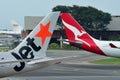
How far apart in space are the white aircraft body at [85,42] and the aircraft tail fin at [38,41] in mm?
21218

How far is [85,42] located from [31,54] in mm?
22671

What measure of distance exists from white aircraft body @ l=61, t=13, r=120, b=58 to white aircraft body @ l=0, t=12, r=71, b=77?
21268 millimetres

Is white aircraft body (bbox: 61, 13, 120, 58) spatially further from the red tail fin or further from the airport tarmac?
the airport tarmac

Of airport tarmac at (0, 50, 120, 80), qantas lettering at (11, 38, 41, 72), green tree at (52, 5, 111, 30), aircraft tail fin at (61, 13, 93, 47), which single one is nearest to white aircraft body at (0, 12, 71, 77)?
qantas lettering at (11, 38, 41, 72)

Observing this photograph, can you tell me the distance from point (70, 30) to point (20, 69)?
23.7 metres

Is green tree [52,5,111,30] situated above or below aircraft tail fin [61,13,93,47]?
above

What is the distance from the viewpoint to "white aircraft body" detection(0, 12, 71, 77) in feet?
75.6

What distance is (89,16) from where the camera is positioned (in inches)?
4427

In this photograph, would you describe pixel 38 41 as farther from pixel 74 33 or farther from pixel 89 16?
pixel 89 16

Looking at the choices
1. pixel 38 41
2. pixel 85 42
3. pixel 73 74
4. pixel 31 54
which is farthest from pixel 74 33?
pixel 31 54

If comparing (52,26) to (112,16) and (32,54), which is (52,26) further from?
(112,16)

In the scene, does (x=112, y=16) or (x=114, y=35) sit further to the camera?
(x=112, y=16)

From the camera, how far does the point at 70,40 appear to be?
46375 mm

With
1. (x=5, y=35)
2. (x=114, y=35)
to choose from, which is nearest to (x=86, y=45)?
(x=114, y=35)
